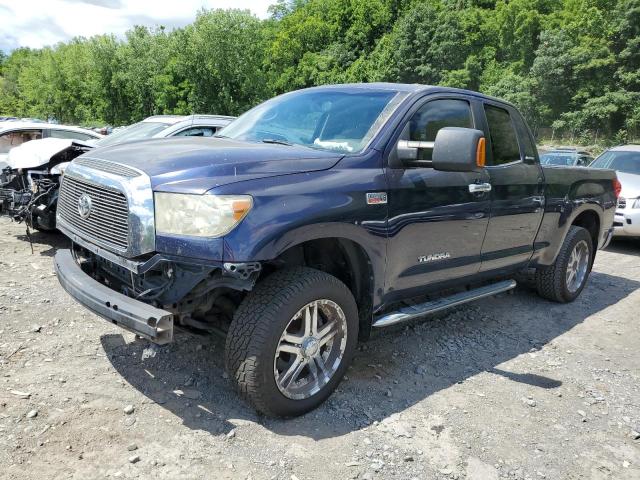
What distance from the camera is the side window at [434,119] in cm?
358

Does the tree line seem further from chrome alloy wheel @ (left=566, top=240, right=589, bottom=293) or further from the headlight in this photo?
the headlight

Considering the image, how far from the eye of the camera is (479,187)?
397cm

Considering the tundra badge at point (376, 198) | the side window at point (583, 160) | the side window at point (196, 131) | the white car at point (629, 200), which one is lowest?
the side window at point (583, 160)

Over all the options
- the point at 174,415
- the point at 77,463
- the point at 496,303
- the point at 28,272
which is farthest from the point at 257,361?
the point at 28,272

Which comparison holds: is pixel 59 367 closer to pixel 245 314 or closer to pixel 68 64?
pixel 245 314

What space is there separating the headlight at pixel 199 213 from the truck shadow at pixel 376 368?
102 cm

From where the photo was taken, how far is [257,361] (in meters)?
2.77

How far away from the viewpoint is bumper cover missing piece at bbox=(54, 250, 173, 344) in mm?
2553

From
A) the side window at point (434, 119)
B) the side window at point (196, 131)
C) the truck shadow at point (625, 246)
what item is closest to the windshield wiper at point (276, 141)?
the side window at point (434, 119)

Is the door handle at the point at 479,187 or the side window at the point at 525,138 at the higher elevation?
the side window at the point at 525,138

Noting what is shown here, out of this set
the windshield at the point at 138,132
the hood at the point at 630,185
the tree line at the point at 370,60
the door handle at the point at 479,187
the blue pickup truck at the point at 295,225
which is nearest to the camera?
the blue pickup truck at the point at 295,225

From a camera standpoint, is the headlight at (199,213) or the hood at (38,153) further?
the hood at (38,153)

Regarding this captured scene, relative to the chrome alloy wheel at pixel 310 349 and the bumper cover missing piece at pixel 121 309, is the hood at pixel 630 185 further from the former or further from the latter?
the bumper cover missing piece at pixel 121 309

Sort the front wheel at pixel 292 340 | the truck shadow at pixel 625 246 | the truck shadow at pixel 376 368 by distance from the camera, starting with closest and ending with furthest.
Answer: the front wheel at pixel 292 340, the truck shadow at pixel 376 368, the truck shadow at pixel 625 246
